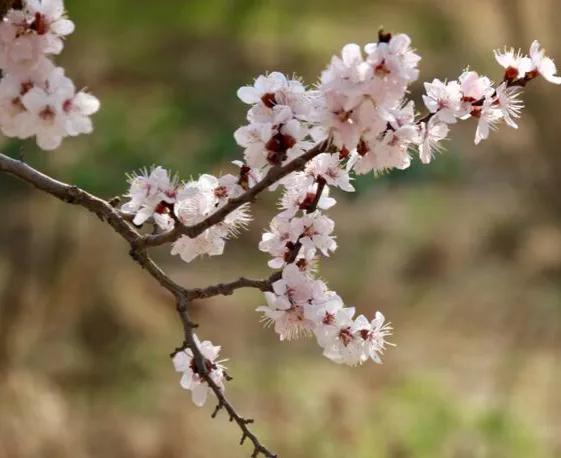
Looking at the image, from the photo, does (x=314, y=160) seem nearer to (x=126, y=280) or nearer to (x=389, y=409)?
(x=389, y=409)

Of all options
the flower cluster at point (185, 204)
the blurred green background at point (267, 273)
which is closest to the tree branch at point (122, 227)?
the flower cluster at point (185, 204)

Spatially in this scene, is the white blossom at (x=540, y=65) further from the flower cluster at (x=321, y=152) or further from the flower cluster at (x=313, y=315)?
the flower cluster at (x=313, y=315)

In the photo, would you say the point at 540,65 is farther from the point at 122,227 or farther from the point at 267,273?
the point at 267,273

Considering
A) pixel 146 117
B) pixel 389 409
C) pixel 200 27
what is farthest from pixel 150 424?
pixel 200 27

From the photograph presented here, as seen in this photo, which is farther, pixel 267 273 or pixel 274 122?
pixel 267 273

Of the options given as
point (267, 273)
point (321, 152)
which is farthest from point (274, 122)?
point (267, 273)

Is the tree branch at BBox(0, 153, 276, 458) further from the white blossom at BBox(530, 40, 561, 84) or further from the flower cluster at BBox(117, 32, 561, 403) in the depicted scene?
the white blossom at BBox(530, 40, 561, 84)
